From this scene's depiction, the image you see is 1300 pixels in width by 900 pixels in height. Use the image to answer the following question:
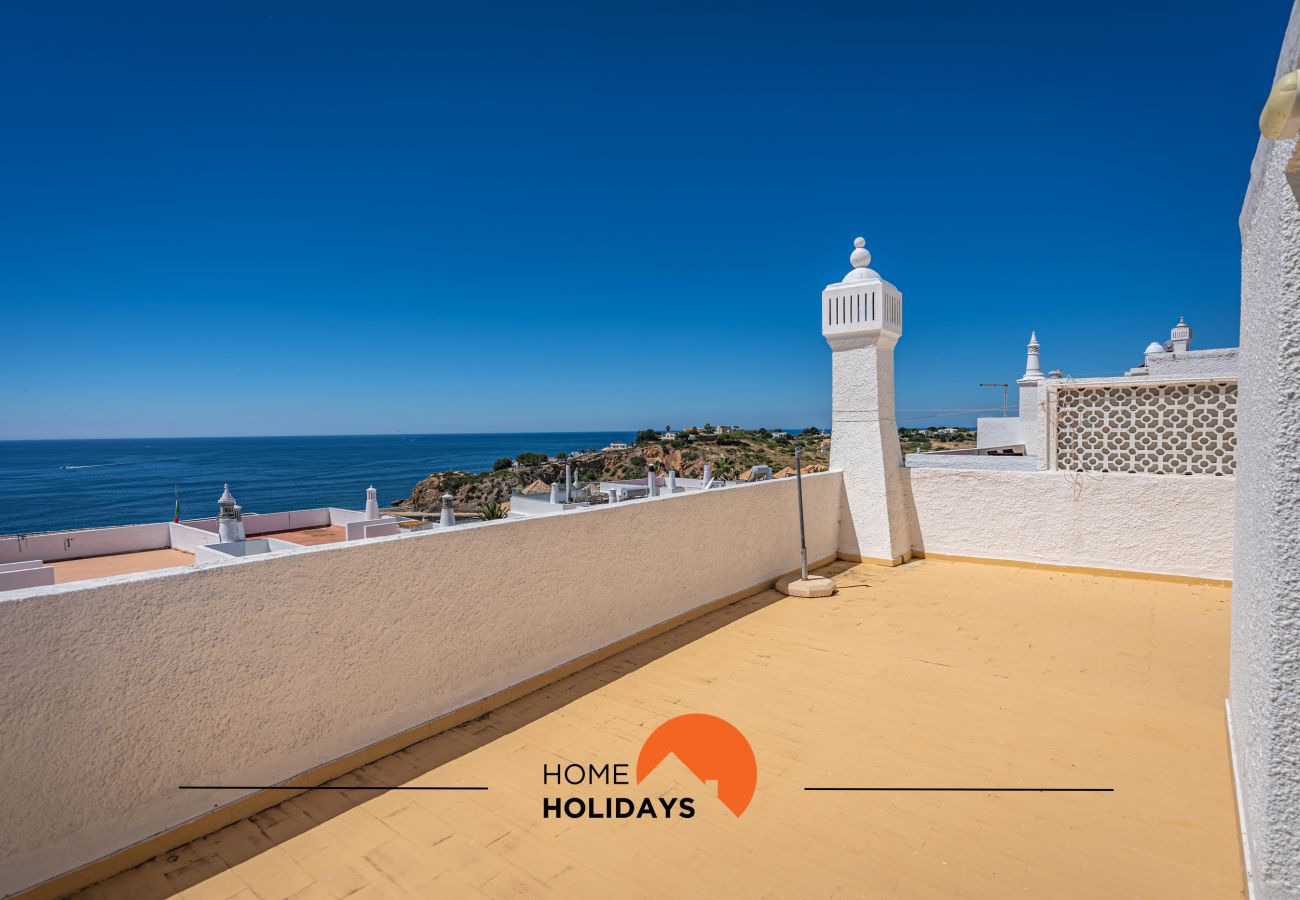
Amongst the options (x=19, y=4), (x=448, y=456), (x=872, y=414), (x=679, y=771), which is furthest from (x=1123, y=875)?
(x=448, y=456)

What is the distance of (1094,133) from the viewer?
960 cm

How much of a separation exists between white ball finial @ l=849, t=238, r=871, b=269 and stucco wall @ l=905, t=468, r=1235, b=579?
235cm

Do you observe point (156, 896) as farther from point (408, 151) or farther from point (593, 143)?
point (408, 151)

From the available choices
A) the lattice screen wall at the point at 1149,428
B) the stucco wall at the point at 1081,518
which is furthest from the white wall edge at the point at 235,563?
the lattice screen wall at the point at 1149,428

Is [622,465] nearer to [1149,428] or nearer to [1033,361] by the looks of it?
[1033,361]

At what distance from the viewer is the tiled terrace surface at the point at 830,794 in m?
1.92

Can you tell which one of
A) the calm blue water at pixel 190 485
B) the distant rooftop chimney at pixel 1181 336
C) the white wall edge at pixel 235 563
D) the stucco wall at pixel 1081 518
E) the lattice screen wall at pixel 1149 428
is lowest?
the calm blue water at pixel 190 485

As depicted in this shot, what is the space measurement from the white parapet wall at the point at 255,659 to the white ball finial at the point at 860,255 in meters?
4.23

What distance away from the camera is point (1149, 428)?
5.44m

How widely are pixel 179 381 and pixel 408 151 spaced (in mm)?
89496

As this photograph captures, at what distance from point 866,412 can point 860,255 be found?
5.55ft

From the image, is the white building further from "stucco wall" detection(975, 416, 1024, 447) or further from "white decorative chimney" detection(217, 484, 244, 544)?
"white decorative chimney" detection(217, 484, 244, 544)

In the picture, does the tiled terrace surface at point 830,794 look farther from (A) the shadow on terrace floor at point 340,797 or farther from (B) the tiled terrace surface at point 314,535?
(B) the tiled terrace surface at point 314,535

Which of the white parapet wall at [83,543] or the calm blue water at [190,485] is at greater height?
the white parapet wall at [83,543]
